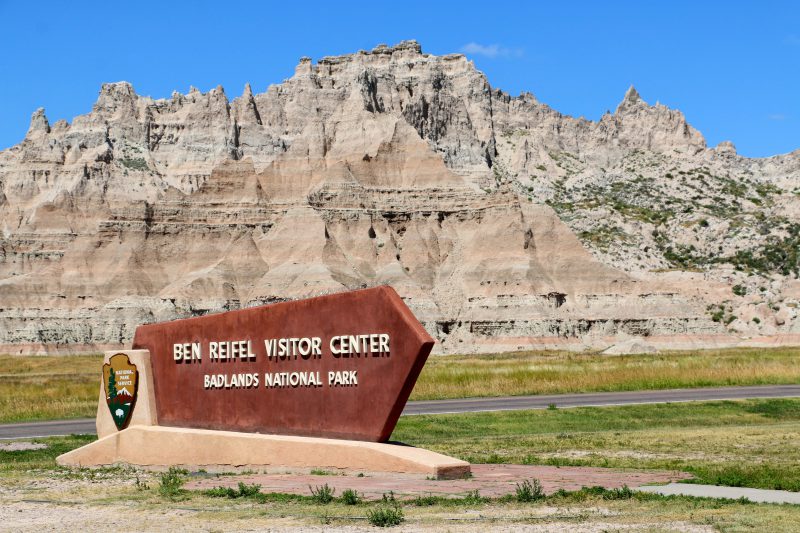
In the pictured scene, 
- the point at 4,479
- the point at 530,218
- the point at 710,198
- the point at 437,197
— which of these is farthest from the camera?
the point at 710,198

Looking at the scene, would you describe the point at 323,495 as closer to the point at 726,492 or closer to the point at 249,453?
the point at 249,453

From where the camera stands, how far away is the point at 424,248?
126 metres

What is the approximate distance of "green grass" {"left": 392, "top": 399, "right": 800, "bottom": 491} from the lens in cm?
1872

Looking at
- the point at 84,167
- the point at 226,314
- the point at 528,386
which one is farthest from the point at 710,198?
the point at 226,314

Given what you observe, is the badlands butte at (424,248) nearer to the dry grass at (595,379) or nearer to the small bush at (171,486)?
the dry grass at (595,379)

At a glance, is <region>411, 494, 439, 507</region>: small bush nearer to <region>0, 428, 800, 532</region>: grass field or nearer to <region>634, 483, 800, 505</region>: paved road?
<region>0, 428, 800, 532</region>: grass field

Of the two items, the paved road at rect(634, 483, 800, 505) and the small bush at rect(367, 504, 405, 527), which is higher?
the small bush at rect(367, 504, 405, 527)

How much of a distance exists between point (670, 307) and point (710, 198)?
5855 cm

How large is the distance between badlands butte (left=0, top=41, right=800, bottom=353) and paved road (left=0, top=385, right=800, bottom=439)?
47034 millimetres

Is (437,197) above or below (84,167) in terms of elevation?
below

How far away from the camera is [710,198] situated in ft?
548

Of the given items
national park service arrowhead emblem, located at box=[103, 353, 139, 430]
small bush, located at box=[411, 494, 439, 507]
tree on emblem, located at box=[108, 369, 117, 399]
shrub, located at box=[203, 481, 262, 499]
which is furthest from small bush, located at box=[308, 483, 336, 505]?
tree on emblem, located at box=[108, 369, 117, 399]

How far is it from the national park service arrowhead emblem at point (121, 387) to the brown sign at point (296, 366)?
46 cm

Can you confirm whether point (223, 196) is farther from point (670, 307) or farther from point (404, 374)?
point (404, 374)
